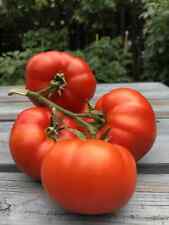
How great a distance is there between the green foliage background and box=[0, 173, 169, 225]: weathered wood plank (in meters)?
2.12

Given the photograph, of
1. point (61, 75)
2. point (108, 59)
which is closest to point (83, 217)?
point (61, 75)

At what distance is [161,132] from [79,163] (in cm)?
45

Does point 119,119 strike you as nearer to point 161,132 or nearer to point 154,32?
point 161,132

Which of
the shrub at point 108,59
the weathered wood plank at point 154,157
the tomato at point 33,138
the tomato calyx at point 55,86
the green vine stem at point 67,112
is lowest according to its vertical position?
the shrub at point 108,59

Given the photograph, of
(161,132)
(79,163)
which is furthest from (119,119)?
(161,132)

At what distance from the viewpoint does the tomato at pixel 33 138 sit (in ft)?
2.29

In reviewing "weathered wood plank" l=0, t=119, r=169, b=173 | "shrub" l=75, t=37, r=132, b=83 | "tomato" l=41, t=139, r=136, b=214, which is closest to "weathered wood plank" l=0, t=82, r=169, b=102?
"weathered wood plank" l=0, t=119, r=169, b=173

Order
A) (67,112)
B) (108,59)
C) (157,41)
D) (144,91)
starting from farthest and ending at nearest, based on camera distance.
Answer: (108,59) < (157,41) < (144,91) < (67,112)

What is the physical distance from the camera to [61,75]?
30.5 inches

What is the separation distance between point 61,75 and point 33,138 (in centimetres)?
12

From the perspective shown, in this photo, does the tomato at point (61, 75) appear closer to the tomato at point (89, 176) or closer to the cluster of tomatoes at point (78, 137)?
the cluster of tomatoes at point (78, 137)

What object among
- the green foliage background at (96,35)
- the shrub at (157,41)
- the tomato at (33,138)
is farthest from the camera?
the green foliage background at (96,35)

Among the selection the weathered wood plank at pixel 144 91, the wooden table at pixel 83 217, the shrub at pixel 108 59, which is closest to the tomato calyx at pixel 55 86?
the wooden table at pixel 83 217

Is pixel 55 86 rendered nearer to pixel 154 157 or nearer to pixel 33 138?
pixel 33 138
